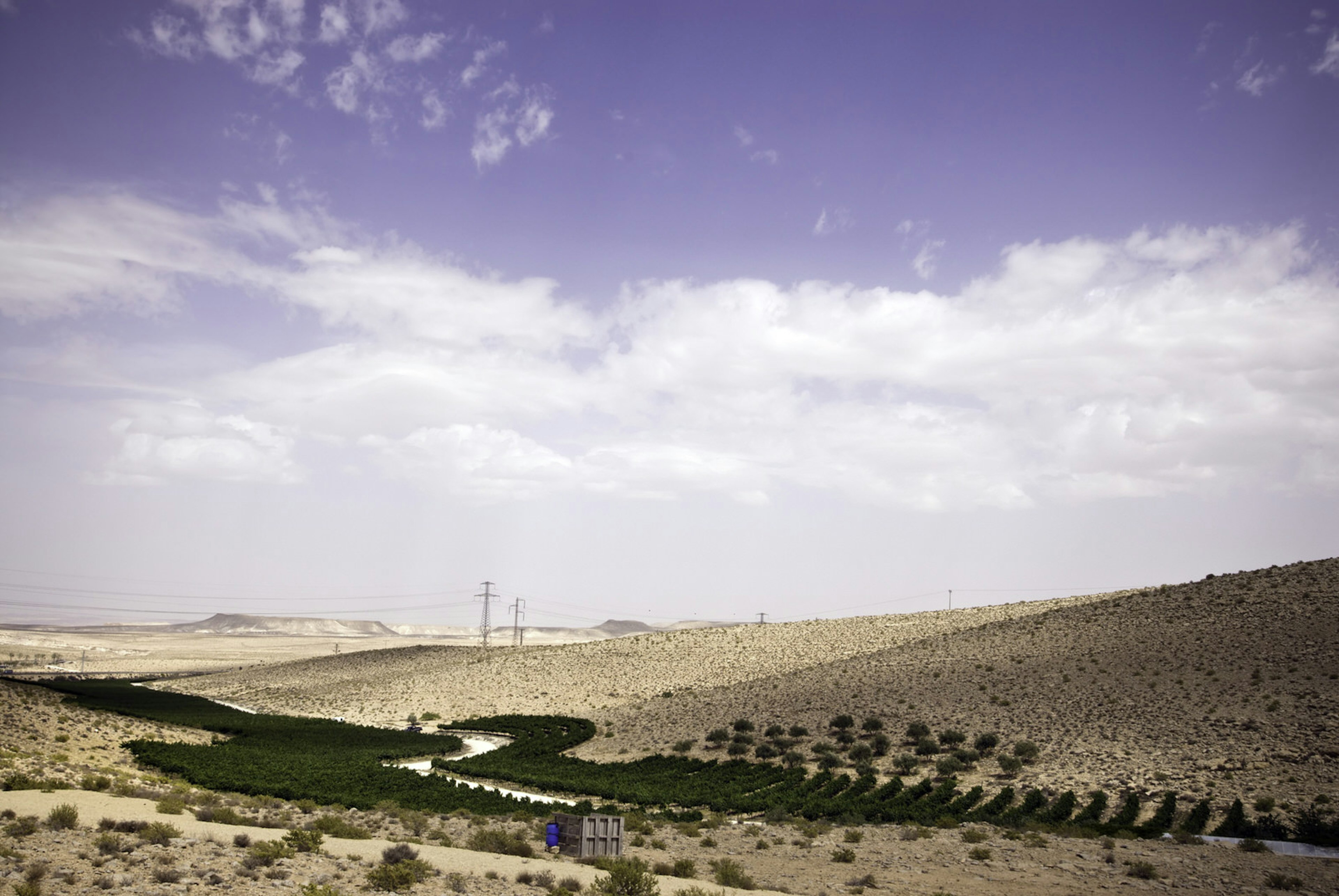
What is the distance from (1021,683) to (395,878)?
44.1 metres

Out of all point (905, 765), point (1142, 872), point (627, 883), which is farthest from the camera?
point (905, 765)

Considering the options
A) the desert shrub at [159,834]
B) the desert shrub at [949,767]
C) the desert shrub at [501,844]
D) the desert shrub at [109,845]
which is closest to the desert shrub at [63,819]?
the desert shrub at [159,834]

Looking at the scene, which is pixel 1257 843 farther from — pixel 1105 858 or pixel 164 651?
A: pixel 164 651

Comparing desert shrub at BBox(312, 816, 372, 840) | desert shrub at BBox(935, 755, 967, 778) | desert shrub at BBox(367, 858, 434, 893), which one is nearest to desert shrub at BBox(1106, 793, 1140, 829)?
desert shrub at BBox(935, 755, 967, 778)

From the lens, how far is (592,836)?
857 inches

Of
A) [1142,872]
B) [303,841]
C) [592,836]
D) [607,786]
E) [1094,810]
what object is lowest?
[607,786]

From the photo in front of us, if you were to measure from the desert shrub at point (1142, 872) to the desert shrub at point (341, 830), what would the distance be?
18528 mm

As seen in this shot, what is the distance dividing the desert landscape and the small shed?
30.4 inches

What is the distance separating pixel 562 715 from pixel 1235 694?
41.0m

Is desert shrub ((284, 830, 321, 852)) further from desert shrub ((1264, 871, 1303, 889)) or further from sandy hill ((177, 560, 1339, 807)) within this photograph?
sandy hill ((177, 560, 1339, 807))

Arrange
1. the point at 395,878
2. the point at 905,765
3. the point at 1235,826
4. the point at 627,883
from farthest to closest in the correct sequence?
the point at 905,765
the point at 1235,826
the point at 627,883
the point at 395,878

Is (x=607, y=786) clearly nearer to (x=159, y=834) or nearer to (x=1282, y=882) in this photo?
(x=159, y=834)

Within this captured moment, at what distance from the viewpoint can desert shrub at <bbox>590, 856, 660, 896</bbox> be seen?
16.9 metres

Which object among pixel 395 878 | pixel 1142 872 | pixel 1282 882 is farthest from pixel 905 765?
pixel 395 878
